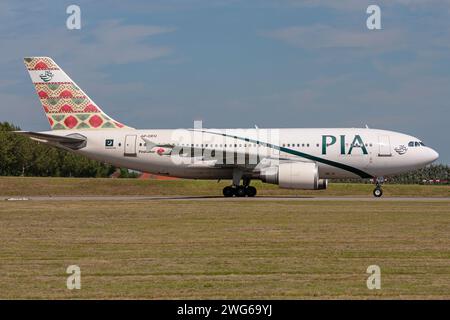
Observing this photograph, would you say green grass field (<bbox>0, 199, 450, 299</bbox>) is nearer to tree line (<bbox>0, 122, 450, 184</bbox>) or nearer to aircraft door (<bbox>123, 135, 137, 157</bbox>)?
aircraft door (<bbox>123, 135, 137, 157</bbox>)

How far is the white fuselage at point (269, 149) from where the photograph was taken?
4569cm

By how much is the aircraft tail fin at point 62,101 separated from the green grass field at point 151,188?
27.0ft

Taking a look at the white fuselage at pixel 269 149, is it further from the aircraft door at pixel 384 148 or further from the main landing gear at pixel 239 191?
the main landing gear at pixel 239 191

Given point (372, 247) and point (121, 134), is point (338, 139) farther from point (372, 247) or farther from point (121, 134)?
point (372, 247)

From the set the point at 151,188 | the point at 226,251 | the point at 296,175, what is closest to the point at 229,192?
the point at 296,175

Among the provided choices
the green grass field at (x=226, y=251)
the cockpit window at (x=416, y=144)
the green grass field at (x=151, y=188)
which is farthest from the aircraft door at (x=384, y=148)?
the green grass field at (x=226, y=251)

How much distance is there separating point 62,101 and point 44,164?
212 ft

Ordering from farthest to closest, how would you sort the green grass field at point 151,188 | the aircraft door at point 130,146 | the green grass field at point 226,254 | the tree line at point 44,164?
the tree line at point 44,164 → the green grass field at point 151,188 → the aircraft door at point 130,146 → the green grass field at point 226,254

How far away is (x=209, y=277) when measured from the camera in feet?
47.1

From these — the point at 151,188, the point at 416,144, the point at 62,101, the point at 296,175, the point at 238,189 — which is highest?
the point at 62,101

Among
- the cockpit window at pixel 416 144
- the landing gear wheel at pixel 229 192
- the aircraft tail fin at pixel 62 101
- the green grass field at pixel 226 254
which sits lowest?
the green grass field at pixel 226 254

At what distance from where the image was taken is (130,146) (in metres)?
49.2

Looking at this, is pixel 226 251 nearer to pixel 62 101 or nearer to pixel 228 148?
pixel 228 148
